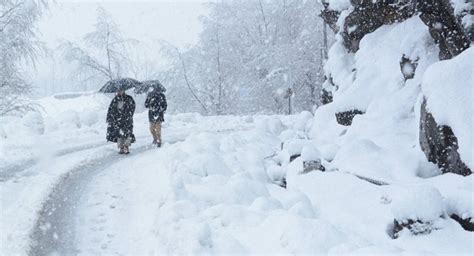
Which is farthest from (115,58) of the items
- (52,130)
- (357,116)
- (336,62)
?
(357,116)

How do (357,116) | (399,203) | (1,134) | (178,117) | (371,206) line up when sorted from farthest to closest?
1. (178,117)
2. (1,134)
3. (357,116)
4. (371,206)
5. (399,203)

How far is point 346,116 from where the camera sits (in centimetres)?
1222

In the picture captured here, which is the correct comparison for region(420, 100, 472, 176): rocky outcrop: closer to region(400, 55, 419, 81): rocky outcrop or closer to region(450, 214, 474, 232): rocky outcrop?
region(450, 214, 474, 232): rocky outcrop

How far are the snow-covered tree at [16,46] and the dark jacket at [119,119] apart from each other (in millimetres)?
4691

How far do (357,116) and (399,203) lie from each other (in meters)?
5.68

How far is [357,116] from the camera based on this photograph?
1120 cm

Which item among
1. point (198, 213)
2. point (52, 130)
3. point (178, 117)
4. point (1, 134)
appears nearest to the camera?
point (198, 213)

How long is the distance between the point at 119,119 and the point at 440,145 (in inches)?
316

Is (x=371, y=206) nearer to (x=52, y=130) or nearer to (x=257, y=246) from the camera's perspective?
(x=257, y=246)

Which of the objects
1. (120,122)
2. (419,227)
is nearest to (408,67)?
(419,227)

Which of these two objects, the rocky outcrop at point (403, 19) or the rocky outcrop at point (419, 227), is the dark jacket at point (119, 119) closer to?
the rocky outcrop at point (403, 19)

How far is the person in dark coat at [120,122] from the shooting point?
12.3 m

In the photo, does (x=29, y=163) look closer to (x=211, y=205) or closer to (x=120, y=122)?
(x=120, y=122)

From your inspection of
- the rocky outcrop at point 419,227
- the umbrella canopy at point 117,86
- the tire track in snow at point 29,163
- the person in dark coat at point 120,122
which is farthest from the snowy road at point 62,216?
the rocky outcrop at point 419,227
